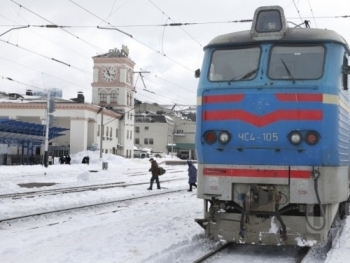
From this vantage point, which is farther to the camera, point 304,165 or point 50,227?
point 50,227

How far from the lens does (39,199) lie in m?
18.8

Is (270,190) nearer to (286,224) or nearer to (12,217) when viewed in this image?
(286,224)

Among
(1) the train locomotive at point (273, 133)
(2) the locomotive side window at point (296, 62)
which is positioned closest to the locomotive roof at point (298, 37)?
(1) the train locomotive at point (273, 133)

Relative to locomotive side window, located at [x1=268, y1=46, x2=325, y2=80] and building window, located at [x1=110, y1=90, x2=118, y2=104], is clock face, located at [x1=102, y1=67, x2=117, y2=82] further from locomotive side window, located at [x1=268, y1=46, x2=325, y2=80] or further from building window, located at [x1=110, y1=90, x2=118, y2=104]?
locomotive side window, located at [x1=268, y1=46, x2=325, y2=80]

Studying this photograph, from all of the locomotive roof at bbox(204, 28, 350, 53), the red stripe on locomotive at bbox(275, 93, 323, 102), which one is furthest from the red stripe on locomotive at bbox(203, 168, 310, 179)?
the locomotive roof at bbox(204, 28, 350, 53)

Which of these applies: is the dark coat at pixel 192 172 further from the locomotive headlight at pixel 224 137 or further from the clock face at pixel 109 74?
the clock face at pixel 109 74

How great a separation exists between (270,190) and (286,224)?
0.62m

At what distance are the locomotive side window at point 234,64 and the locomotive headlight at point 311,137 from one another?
141 centimetres

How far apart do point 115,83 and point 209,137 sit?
65.2 meters

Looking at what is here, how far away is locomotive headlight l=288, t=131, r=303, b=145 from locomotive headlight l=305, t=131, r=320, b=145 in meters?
0.10

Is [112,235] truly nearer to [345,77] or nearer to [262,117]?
[262,117]

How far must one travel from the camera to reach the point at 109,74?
7338 centimetres

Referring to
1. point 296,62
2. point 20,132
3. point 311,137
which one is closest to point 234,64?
point 296,62

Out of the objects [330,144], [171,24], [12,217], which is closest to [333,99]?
[330,144]
